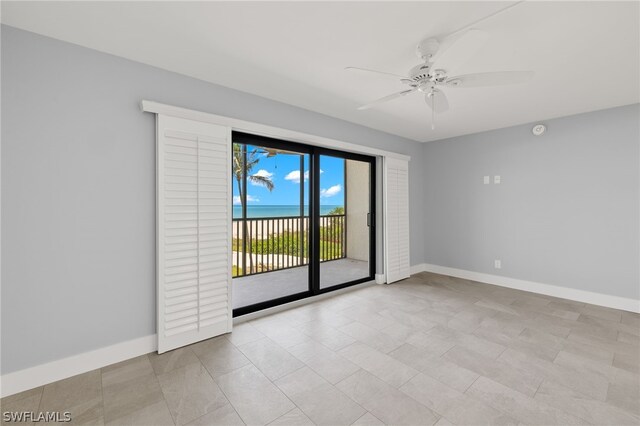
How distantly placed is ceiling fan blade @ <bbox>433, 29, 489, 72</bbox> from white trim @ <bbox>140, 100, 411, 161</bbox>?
1577 millimetres

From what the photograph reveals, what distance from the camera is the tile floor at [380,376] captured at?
1.66 meters

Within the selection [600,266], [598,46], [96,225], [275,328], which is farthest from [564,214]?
[96,225]

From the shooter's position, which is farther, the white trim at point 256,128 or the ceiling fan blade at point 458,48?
the white trim at point 256,128

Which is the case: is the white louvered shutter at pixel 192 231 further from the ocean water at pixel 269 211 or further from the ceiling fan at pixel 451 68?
the ocean water at pixel 269 211

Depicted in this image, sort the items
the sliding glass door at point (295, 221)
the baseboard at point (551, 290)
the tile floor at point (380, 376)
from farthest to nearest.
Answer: the sliding glass door at point (295, 221) → the baseboard at point (551, 290) → the tile floor at point (380, 376)

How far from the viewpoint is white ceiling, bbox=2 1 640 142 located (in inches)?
66.9

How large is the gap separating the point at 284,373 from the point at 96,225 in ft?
5.98

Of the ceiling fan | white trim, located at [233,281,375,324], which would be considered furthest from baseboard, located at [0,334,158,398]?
the ceiling fan

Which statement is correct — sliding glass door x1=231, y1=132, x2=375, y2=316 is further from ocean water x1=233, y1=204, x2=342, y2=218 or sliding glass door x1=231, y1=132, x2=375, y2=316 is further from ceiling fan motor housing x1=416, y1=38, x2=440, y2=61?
ceiling fan motor housing x1=416, y1=38, x2=440, y2=61

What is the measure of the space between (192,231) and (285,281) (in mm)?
2281

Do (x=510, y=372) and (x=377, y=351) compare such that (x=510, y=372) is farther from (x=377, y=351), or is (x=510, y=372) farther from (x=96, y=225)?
A: (x=96, y=225)

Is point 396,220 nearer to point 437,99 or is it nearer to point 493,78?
point 437,99

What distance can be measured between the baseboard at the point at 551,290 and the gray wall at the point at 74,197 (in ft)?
14.2

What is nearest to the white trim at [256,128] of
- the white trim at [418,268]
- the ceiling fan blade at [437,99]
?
the ceiling fan blade at [437,99]
